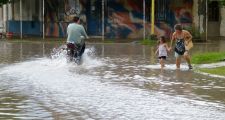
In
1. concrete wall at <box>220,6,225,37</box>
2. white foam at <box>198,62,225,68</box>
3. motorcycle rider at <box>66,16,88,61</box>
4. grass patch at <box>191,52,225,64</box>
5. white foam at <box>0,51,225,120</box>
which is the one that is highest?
concrete wall at <box>220,6,225,37</box>

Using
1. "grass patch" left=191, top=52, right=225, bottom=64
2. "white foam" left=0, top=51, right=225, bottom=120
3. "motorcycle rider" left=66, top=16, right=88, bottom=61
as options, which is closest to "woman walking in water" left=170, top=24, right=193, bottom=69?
"grass patch" left=191, top=52, right=225, bottom=64

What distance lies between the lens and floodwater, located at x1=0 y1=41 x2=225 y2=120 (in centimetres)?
Result: 1014

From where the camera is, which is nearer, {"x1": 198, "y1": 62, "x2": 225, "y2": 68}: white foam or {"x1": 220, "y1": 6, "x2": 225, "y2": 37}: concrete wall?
{"x1": 198, "y1": 62, "x2": 225, "y2": 68}: white foam

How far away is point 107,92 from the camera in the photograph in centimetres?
1287

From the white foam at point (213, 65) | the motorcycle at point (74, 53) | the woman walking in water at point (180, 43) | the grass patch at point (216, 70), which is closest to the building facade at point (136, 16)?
the motorcycle at point (74, 53)

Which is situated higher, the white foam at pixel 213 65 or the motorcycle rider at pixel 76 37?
the motorcycle rider at pixel 76 37

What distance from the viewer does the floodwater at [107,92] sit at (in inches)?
399

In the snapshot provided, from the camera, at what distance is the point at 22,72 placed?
17.3m

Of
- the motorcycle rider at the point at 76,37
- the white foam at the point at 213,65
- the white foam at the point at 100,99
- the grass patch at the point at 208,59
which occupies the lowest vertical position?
the white foam at the point at 100,99

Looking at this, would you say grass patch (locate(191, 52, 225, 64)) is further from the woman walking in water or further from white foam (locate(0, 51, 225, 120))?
white foam (locate(0, 51, 225, 120))

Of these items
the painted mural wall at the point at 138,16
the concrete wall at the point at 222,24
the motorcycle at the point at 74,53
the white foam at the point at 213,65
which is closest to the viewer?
the white foam at the point at 213,65

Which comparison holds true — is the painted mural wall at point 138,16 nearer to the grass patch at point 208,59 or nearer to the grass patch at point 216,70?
the grass patch at point 208,59

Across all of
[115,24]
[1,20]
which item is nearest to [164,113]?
[115,24]

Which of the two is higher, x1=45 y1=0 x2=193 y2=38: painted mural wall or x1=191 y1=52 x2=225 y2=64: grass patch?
x1=45 y1=0 x2=193 y2=38: painted mural wall
